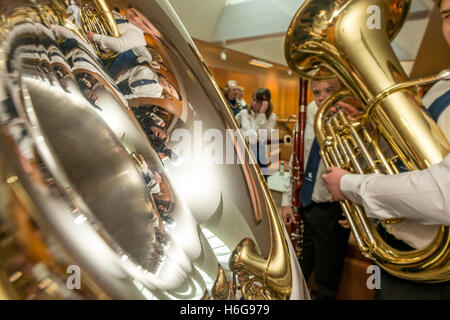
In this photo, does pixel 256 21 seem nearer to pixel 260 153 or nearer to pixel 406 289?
pixel 260 153

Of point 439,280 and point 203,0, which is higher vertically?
point 203,0

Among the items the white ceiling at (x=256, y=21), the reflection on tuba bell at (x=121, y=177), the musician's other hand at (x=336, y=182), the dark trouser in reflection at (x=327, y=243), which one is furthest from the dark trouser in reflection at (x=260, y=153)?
the reflection on tuba bell at (x=121, y=177)

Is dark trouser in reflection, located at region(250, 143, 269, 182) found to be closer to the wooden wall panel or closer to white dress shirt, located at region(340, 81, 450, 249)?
white dress shirt, located at region(340, 81, 450, 249)

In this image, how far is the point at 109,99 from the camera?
0.24 meters

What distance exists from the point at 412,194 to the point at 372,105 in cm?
23

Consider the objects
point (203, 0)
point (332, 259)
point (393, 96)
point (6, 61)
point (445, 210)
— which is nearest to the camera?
point (6, 61)

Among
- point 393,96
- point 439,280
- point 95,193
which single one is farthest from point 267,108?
point 95,193

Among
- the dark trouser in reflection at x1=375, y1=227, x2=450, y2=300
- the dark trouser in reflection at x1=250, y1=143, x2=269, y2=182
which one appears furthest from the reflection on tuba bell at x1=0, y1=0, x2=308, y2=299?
the dark trouser in reflection at x1=250, y1=143, x2=269, y2=182

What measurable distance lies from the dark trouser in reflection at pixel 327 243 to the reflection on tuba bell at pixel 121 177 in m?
0.91

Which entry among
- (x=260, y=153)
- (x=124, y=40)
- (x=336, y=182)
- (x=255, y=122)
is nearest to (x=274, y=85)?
(x=255, y=122)

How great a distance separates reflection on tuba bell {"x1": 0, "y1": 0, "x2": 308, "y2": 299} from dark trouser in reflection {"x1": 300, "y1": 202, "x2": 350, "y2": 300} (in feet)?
2.99

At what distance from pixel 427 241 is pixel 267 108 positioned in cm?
179

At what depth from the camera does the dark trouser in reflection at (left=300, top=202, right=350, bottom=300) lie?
106 centimetres

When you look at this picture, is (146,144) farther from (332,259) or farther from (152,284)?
(332,259)
